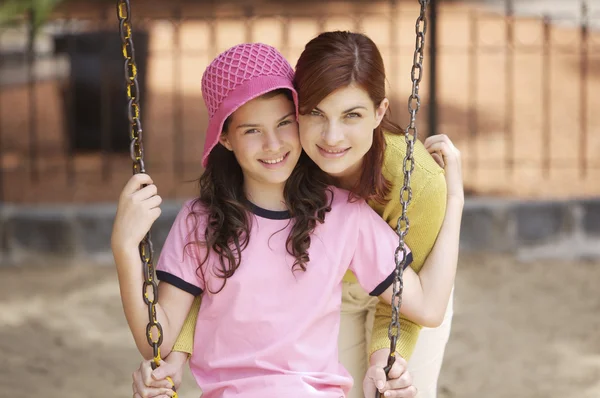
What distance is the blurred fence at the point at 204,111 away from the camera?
781cm

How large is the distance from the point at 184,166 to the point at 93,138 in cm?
105

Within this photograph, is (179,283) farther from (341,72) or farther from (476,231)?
(476,231)

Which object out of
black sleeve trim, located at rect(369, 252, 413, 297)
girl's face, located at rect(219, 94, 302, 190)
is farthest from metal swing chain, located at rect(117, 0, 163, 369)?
black sleeve trim, located at rect(369, 252, 413, 297)

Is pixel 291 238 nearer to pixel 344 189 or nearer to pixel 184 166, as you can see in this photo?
pixel 344 189

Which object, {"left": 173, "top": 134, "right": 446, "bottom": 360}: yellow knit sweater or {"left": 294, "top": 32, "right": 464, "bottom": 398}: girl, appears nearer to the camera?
{"left": 294, "top": 32, "right": 464, "bottom": 398}: girl

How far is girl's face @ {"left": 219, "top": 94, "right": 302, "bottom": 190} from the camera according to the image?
272cm

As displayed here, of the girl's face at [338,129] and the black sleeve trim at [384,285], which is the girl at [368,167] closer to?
the girl's face at [338,129]

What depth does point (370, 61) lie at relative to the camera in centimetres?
281

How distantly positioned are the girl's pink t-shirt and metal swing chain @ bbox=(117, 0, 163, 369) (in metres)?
0.15

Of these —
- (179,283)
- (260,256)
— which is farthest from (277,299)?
(179,283)

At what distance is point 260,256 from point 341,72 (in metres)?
0.55

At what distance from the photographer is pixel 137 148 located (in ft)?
8.80

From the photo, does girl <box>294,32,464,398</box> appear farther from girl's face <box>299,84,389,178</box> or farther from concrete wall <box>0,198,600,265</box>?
concrete wall <box>0,198,600,265</box>

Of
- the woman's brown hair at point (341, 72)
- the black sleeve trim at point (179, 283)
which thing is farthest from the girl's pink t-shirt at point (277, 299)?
the woman's brown hair at point (341, 72)
